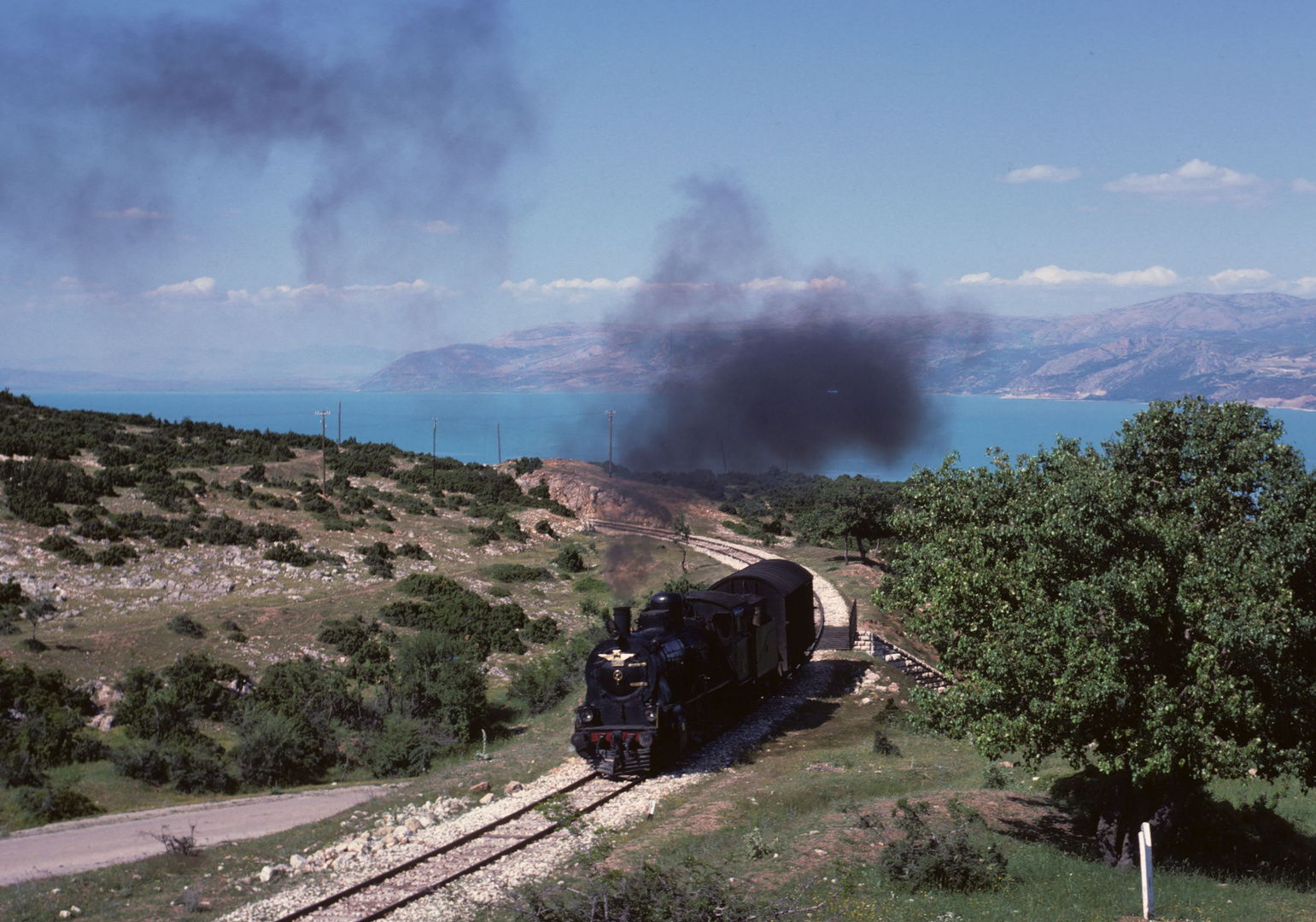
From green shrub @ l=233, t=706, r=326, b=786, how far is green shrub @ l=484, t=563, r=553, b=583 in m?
23.2

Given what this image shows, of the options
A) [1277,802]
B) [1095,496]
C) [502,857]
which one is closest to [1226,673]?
[1095,496]

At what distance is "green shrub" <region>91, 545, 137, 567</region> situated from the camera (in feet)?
153

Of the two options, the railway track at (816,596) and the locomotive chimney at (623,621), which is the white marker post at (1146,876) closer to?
the railway track at (816,596)

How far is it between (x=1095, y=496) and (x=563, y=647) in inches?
1247

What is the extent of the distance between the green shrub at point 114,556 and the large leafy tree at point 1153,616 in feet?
143

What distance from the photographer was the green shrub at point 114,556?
153 feet

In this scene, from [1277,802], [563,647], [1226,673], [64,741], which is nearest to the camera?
[1226,673]

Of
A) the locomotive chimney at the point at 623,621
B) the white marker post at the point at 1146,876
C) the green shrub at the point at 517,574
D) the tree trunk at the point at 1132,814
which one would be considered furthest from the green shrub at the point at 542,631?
the white marker post at the point at 1146,876

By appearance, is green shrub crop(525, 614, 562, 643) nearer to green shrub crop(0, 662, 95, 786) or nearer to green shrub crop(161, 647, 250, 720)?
green shrub crop(161, 647, 250, 720)

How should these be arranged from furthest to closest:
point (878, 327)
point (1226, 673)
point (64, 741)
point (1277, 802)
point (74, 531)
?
point (74, 531) → point (878, 327) → point (64, 741) → point (1277, 802) → point (1226, 673)

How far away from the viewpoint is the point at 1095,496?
1464 centimetres

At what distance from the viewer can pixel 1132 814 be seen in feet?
57.2

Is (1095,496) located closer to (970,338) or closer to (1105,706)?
(1105,706)

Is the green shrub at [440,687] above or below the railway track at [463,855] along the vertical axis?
below
